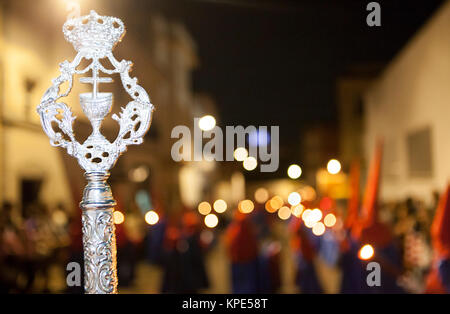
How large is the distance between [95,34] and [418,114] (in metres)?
14.0

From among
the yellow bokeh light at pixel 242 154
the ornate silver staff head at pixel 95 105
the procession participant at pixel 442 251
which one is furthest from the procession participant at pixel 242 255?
the ornate silver staff head at pixel 95 105

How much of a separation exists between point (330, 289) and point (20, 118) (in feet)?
28.8

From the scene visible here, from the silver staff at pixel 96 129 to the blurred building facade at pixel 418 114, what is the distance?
31.4 feet

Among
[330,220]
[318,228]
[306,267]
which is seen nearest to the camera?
[306,267]

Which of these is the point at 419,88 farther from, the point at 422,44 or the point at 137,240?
the point at 137,240

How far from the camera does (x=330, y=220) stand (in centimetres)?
1579

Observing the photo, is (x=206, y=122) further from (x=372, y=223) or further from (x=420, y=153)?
(x=372, y=223)

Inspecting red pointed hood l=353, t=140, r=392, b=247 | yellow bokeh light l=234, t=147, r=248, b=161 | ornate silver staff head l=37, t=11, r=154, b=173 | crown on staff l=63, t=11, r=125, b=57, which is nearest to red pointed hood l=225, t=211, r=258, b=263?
yellow bokeh light l=234, t=147, r=248, b=161

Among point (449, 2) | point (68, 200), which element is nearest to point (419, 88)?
point (449, 2)

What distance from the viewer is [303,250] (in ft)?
35.7

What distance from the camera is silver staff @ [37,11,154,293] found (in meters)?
2.99

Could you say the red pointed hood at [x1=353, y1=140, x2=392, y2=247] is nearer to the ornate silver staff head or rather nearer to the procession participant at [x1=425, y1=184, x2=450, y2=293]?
the procession participant at [x1=425, y1=184, x2=450, y2=293]

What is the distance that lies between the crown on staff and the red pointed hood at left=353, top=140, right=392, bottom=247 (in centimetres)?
588

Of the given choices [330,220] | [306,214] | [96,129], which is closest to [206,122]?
[306,214]
